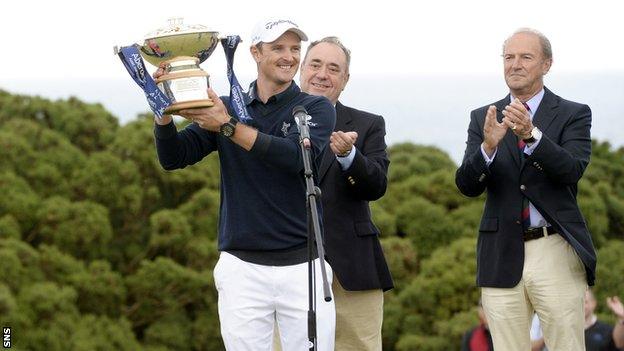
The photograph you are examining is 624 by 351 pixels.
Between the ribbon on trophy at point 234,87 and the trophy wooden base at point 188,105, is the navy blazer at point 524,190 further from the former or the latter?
the trophy wooden base at point 188,105

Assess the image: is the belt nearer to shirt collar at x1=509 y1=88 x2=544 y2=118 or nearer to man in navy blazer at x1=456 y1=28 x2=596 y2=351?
man in navy blazer at x1=456 y1=28 x2=596 y2=351

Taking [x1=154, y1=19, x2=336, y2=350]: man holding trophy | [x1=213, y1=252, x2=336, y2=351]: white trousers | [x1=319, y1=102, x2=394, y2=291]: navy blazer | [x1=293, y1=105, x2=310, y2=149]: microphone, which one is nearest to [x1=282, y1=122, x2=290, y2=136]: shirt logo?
[x1=154, y1=19, x2=336, y2=350]: man holding trophy

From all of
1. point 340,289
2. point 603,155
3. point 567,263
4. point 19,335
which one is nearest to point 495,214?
point 567,263

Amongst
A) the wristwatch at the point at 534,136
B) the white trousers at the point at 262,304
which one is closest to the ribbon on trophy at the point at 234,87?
the white trousers at the point at 262,304

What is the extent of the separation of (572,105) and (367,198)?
1199mm

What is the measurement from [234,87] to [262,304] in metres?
0.98

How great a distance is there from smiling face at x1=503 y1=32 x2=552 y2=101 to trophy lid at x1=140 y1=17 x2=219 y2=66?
180 centimetres

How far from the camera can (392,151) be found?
1462cm

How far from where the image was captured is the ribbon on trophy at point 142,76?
537 cm

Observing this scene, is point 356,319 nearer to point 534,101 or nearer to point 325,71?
point 325,71

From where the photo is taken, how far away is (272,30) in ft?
19.1

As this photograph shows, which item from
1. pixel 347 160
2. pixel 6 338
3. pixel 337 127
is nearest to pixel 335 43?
pixel 337 127

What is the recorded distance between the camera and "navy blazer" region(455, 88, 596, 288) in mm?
6492

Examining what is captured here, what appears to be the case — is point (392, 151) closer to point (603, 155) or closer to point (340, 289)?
point (603, 155)
